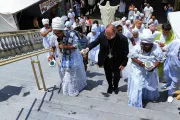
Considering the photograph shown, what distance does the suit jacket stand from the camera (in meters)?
4.48

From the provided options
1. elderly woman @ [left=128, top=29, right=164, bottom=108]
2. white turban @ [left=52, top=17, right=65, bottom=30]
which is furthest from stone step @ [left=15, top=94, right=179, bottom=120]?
white turban @ [left=52, top=17, right=65, bottom=30]

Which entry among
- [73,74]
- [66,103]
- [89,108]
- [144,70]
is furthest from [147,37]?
[66,103]

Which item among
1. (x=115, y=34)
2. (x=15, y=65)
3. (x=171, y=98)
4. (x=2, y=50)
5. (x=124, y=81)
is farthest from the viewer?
(x=2, y=50)

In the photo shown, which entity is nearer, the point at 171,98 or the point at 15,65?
the point at 171,98

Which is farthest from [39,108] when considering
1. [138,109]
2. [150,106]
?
[150,106]

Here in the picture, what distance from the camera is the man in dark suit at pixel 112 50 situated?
4420mm

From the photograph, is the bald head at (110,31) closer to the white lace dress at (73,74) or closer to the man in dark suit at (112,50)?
the man in dark suit at (112,50)

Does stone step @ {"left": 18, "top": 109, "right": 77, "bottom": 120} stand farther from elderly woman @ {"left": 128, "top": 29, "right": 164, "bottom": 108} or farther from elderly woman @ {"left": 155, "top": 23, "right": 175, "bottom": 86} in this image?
elderly woman @ {"left": 155, "top": 23, "right": 175, "bottom": 86}

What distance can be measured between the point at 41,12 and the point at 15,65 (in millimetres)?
8405

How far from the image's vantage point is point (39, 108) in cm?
416

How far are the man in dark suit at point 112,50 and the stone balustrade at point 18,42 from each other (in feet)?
21.2

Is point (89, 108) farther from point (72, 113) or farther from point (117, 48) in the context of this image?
point (117, 48)

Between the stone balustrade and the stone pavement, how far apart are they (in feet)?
12.4

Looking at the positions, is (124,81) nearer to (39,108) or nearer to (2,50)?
(39,108)
